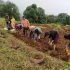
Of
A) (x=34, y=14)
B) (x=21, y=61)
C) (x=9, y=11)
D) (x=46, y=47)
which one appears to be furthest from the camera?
(x=9, y=11)

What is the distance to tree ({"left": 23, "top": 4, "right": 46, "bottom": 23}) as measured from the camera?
38506 mm

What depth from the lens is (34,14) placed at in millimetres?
38938

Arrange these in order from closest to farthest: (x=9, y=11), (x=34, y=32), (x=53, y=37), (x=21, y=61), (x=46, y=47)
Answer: (x=21, y=61)
(x=53, y=37)
(x=46, y=47)
(x=34, y=32)
(x=9, y=11)

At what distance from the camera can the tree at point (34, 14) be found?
3851 centimetres

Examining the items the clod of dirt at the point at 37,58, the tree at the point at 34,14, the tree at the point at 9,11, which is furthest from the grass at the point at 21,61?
the tree at the point at 9,11

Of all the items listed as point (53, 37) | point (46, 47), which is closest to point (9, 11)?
point (46, 47)

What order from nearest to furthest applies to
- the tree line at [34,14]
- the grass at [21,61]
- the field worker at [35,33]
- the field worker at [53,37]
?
the grass at [21,61], the field worker at [53,37], the field worker at [35,33], the tree line at [34,14]

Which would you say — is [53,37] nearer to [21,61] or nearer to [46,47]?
[46,47]

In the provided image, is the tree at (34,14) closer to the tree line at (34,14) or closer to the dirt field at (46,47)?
the tree line at (34,14)

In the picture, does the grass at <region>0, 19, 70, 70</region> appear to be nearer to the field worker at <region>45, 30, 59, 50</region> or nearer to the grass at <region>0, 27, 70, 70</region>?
the grass at <region>0, 27, 70, 70</region>

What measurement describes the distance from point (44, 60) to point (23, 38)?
15.5ft

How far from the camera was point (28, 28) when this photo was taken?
1681cm

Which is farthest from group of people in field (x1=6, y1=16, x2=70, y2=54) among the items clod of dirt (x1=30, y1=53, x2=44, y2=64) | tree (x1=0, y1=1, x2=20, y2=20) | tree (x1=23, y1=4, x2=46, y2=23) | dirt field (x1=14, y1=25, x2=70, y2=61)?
tree (x1=0, y1=1, x2=20, y2=20)

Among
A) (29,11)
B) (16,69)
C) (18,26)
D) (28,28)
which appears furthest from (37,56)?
(29,11)
